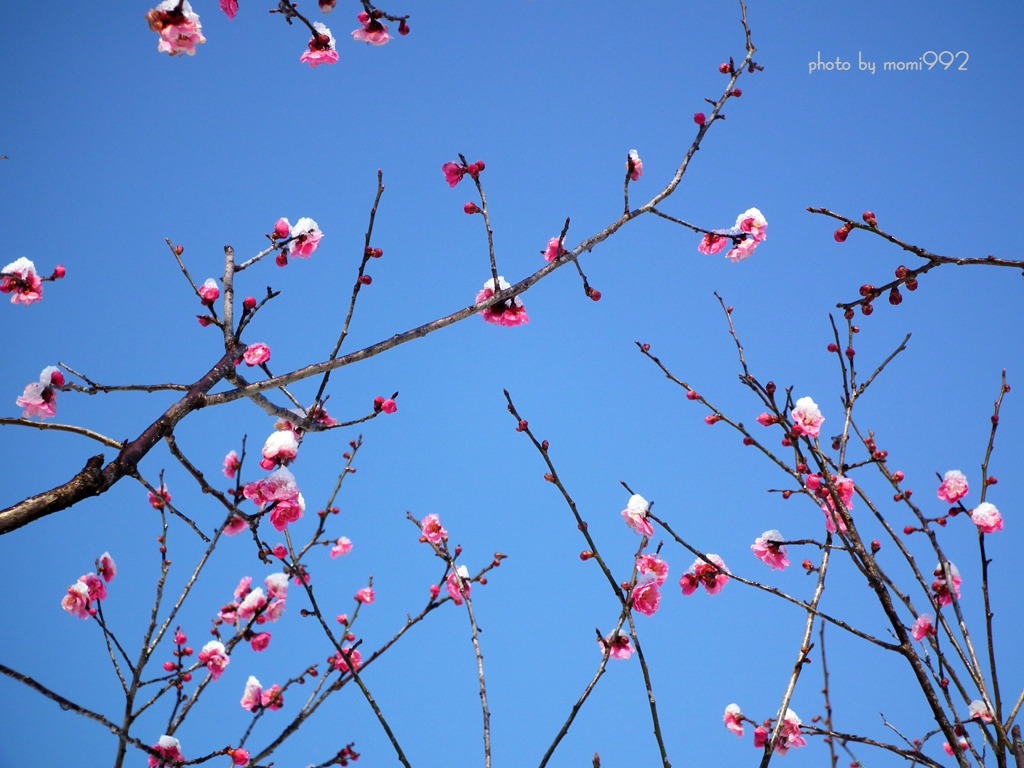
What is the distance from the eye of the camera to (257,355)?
2.58 metres

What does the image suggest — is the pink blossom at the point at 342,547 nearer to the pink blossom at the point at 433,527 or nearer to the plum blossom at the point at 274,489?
the pink blossom at the point at 433,527

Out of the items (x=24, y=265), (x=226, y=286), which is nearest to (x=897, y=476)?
(x=226, y=286)

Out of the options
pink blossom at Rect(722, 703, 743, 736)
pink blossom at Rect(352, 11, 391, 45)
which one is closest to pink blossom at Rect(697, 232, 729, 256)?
pink blossom at Rect(352, 11, 391, 45)

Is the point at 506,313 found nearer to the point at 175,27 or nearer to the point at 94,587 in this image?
the point at 175,27

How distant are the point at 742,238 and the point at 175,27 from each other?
245cm

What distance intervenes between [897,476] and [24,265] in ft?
13.2

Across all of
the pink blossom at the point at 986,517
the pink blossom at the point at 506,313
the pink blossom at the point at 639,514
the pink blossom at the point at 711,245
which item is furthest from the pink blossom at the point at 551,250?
the pink blossom at the point at 986,517

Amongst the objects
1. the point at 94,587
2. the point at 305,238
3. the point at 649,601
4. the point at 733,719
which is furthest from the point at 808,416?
the point at 94,587

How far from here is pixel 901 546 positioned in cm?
232

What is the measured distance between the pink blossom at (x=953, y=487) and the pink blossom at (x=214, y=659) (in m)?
3.68

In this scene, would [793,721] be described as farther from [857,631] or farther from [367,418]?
[367,418]

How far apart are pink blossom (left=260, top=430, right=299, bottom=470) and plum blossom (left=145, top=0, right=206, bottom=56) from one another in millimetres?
1423

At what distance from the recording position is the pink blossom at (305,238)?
10.7ft

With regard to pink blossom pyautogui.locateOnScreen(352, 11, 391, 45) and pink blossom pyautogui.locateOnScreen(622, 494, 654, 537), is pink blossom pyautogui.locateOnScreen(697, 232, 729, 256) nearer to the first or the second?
pink blossom pyautogui.locateOnScreen(622, 494, 654, 537)
